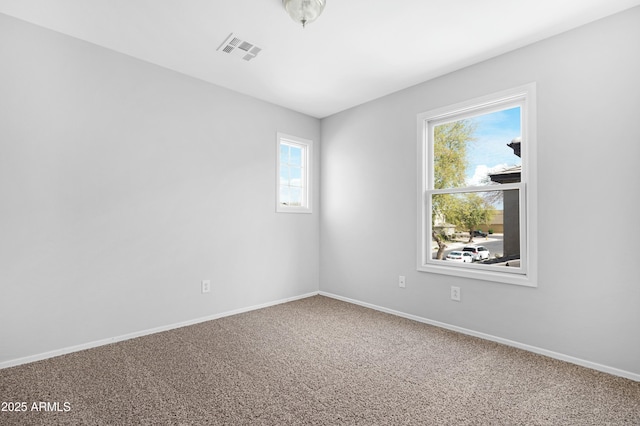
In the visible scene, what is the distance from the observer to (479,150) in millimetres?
2953

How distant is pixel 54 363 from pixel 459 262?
138 inches

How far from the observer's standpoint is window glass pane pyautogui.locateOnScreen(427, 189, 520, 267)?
8.82 feet

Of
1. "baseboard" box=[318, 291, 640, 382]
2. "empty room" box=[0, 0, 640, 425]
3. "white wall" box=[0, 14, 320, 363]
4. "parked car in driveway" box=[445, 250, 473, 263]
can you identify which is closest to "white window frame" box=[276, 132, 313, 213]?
"white wall" box=[0, 14, 320, 363]

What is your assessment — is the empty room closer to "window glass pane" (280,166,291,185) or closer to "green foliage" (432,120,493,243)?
"green foliage" (432,120,493,243)

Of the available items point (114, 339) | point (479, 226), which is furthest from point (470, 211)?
point (114, 339)

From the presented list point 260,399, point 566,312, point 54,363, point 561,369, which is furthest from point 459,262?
point 54,363

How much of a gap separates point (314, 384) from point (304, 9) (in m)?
2.51

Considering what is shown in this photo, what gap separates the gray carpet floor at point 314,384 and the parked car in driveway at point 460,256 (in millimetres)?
723

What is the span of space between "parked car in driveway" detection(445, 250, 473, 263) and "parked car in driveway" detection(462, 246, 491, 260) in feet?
0.10

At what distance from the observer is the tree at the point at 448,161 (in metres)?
3.06

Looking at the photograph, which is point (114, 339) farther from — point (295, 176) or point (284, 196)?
point (295, 176)

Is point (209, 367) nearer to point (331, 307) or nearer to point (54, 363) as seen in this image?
point (54, 363)

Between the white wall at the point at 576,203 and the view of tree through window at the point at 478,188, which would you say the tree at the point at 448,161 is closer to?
the view of tree through window at the point at 478,188

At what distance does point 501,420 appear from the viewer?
1.64 meters
